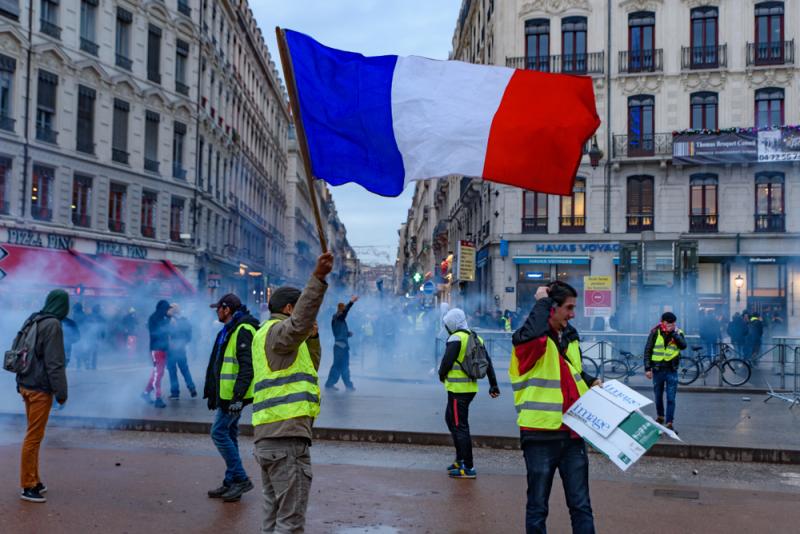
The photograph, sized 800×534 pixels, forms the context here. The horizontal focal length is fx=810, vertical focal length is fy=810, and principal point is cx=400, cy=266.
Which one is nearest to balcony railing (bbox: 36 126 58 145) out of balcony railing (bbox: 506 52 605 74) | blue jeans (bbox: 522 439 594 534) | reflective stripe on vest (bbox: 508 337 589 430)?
balcony railing (bbox: 506 52 605 74)

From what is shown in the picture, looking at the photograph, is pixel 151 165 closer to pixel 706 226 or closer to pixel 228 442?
pixel 706 226

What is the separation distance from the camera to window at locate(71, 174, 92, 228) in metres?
28.1

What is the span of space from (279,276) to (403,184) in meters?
59.8

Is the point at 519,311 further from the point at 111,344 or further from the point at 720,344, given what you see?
the point at 111,344

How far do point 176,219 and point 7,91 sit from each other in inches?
416

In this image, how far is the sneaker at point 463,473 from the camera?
7.97 m

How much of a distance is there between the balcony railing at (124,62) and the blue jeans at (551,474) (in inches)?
1160

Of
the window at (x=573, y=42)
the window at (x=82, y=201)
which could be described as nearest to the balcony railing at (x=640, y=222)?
the window at (x=573, y=42)

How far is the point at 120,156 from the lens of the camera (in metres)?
30.7

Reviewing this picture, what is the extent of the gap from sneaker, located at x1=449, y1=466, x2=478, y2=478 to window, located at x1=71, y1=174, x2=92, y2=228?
23378mm

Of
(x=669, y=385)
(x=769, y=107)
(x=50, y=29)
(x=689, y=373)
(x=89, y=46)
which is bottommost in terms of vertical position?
(x=689, y=373)

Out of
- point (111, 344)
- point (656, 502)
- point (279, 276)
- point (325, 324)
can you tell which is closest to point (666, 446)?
point (656, 502)

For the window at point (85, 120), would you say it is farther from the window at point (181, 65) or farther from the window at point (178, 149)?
the window at point (181, 65)

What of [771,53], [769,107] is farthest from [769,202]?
[771,53]
